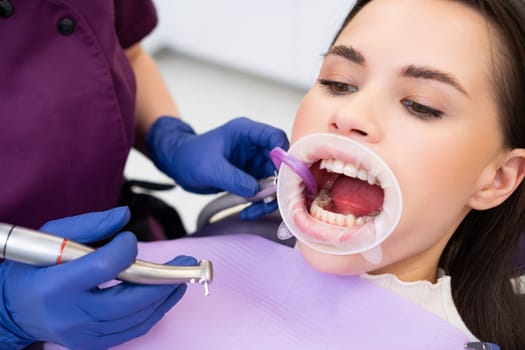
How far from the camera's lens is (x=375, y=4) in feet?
3.29

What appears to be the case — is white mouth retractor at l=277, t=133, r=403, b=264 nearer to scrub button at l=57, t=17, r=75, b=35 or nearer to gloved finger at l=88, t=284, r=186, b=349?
gloved finger at l=88, t=284, r=186, b=349

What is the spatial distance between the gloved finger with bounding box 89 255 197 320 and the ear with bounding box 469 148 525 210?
498mm

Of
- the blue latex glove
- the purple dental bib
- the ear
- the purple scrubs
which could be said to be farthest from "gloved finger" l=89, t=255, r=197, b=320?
the ear

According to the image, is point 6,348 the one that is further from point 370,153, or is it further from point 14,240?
point 370,153

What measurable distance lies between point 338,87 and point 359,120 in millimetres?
120

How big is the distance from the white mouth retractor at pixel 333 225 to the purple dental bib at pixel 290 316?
11 cm

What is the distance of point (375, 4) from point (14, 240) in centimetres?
63

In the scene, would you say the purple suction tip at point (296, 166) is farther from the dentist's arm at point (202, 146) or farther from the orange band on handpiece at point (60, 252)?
the orange band on handpiece at point (60, 252)

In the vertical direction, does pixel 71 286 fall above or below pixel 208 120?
above

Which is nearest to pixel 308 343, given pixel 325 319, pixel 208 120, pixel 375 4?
pixel 325 319

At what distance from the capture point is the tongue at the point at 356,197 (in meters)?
0.98

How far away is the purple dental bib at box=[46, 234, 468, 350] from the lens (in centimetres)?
98

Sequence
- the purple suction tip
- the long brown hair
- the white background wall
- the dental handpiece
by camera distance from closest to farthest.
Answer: the dental handpiece, the purple suction tip, the long brown hair, the white background wall

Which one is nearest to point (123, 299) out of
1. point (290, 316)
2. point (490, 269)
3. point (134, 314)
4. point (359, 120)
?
point (134, 314)
